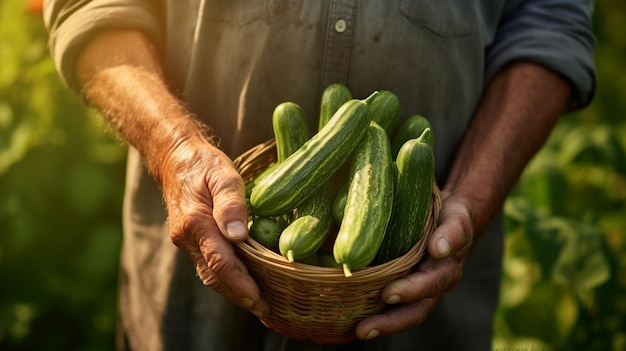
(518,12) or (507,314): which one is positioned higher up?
(518,12)

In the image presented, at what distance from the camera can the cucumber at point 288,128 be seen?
2125mm

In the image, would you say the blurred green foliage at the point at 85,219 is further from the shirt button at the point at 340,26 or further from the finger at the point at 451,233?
the shirt button at the point at 340,26

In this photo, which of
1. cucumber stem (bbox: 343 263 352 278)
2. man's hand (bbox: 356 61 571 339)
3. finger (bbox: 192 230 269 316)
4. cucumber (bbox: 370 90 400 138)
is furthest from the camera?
cucumber (bbox: 370 90 400 138)

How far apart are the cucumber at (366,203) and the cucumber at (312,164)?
0.05 m

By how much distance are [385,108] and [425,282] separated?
22.4 inches

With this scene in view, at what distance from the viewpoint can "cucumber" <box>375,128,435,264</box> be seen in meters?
1.99

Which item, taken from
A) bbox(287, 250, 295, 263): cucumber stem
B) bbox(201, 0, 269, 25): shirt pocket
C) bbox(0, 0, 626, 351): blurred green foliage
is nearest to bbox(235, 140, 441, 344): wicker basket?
bbox(287, 250, 295, 263): cucumber stem

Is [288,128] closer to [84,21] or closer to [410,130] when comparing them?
[410,130]

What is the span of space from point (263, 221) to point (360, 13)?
28.5 inches

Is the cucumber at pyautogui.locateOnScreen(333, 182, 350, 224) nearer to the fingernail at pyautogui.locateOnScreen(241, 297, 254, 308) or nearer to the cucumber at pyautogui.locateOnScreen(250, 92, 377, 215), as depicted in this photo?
the cucumber at pyautogui.locateOnScreen(250, 92, 377, 215)

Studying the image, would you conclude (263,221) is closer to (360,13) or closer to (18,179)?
(360,13)

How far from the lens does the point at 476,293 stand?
8.80ft

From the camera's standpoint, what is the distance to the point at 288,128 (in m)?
2.12

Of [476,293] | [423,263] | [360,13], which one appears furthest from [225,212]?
[476,293]
